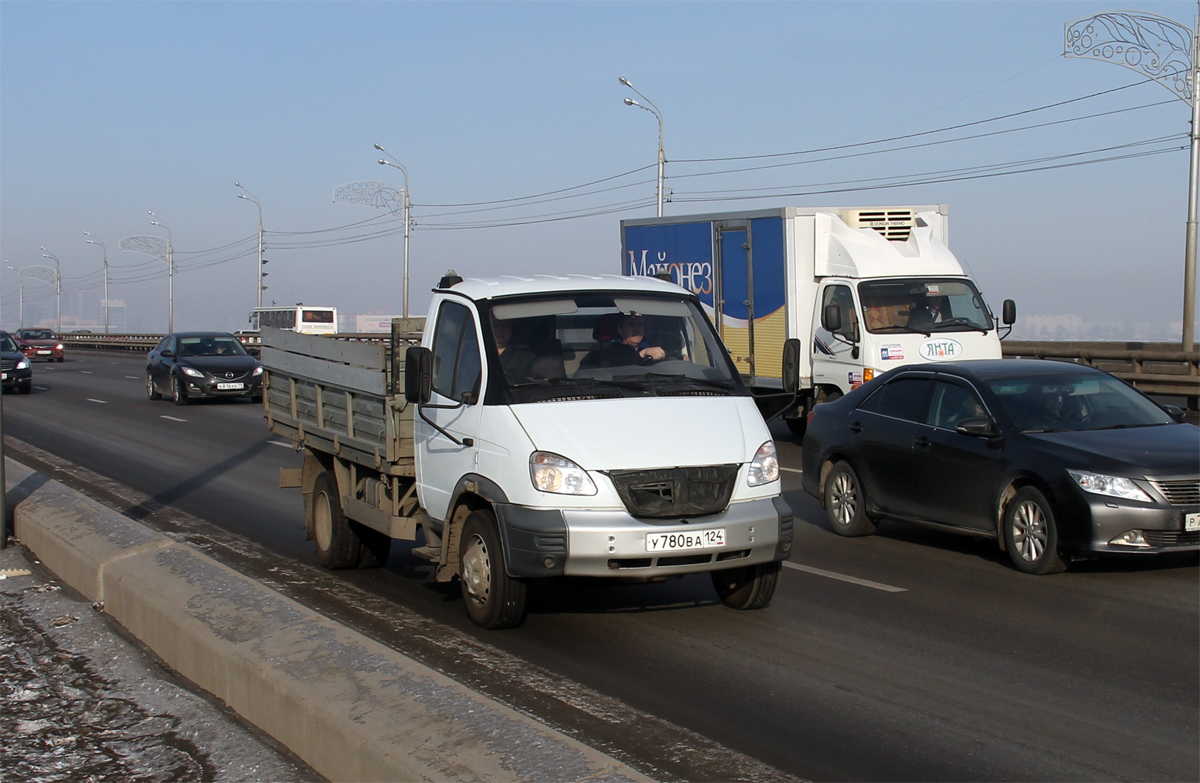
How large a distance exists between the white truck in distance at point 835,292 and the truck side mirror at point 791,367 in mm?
8172

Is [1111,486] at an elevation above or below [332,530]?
above

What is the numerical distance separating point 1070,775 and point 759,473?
98.5 inches

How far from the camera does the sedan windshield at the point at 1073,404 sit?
9211mm

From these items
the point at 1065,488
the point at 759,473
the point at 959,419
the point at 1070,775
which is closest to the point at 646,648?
the point at 759,473

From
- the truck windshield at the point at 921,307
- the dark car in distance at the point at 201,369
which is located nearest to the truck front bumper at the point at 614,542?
the truck windshield at the point at 921,307

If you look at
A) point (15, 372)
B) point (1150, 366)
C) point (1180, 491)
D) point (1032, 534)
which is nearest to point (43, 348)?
point (15, 372)

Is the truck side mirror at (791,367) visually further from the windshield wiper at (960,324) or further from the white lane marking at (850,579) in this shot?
the windshield wiper at (960,324)

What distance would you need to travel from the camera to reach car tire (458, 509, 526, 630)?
677 centimetres

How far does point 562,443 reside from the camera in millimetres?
6453

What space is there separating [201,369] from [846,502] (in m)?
20.3

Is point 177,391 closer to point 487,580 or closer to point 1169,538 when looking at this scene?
point 487,580

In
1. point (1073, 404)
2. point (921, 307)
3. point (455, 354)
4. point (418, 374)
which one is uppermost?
point (921, 307)

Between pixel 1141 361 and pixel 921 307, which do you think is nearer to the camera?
pixel 921 307

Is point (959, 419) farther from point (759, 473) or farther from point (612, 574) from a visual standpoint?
point (612, 574)
